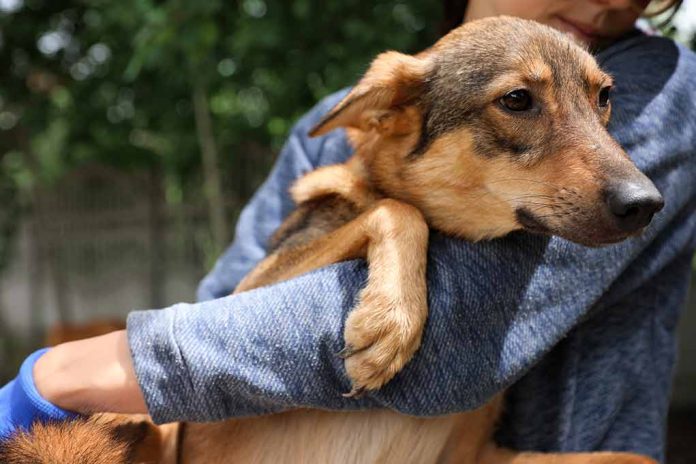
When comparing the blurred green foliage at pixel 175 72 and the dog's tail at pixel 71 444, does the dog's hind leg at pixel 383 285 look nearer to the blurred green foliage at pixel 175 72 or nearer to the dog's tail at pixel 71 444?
the dog's tail at pixel 71 444

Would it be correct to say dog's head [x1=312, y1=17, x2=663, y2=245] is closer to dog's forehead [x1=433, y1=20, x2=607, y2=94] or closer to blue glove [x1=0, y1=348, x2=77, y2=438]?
dog's forehead [x1=433, y1=20, x2=607, y2=94]

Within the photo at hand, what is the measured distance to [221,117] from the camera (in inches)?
241

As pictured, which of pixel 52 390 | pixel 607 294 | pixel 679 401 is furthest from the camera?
pixel 679 401

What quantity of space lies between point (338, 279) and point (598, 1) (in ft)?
3.73

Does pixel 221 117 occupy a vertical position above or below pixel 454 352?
below

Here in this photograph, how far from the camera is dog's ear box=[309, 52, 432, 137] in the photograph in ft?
6.97

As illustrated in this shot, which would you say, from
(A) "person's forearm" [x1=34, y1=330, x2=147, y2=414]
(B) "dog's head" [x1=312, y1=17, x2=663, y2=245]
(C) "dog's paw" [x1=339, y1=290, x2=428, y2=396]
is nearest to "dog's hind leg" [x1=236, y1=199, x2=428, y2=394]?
(C) "dog's paw" [x1=339, y1=290, x2=428, y2=396]

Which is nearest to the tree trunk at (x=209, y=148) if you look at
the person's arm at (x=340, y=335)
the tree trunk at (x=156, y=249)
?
the tree trunk at (x=156, y=249)

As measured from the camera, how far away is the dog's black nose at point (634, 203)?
164 centimetres

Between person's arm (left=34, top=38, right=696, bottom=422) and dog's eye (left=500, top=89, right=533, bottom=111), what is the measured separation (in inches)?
14.6

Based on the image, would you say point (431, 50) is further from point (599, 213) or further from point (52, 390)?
point (52, 390)

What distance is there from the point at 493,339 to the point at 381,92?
0.80m

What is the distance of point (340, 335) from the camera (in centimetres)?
169

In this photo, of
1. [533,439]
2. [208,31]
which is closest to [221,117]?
[208,31]
